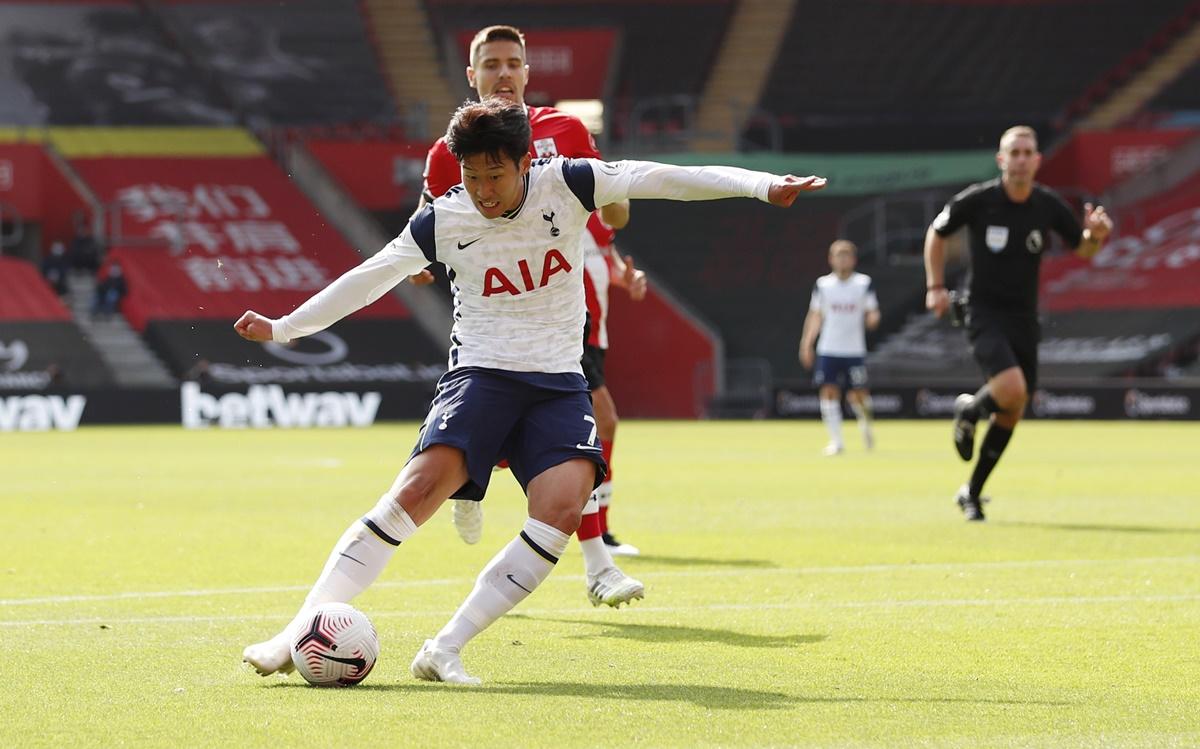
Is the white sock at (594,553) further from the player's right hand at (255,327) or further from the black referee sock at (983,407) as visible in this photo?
the black referee sock at (983,407)

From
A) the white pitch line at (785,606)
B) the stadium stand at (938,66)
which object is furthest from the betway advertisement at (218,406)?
the white pitch line at (785,606)

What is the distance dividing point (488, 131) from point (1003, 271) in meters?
6.83

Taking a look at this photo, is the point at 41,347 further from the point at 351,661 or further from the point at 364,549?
the point at 351,661

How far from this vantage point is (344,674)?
535 cm

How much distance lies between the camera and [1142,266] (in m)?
34.1

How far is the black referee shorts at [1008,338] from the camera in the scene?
11.5 m

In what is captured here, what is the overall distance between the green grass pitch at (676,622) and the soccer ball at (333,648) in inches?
3.9

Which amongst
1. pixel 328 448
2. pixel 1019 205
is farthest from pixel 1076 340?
pixel 1019 205

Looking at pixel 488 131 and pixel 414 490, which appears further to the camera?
pixel 414 490

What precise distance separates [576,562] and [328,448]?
515 inches

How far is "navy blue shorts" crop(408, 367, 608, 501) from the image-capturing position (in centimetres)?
575

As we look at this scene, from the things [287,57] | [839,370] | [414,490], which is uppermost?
[287,57]

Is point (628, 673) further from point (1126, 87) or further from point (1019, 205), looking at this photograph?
point (1126, 87)

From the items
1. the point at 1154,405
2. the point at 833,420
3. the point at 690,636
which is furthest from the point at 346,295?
the point at 1154,405
